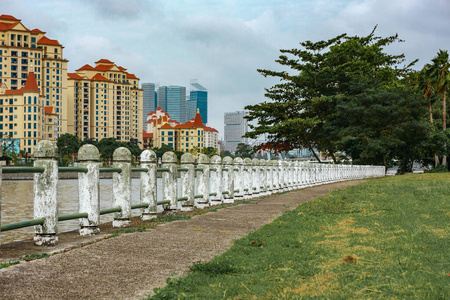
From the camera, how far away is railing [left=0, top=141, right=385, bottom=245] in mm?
7074

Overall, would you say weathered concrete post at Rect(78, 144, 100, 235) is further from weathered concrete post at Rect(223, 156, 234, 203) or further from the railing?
weathered concrete post at Rect(223, 156, 234, 203)

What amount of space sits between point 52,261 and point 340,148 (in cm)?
4839

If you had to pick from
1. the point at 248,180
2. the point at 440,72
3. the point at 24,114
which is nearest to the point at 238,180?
the point at 248,180

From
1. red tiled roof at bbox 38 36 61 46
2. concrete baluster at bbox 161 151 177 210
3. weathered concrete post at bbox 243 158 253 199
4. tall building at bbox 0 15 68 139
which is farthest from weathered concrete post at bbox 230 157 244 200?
red tiled roof at bbox 38 36 61 46

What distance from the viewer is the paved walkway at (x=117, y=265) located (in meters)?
4.49

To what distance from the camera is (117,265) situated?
559 centimetres

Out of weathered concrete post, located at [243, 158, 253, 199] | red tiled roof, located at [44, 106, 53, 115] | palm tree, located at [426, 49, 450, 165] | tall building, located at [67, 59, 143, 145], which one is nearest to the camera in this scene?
weathered concrete post, located at [243, 158, 253, 199]

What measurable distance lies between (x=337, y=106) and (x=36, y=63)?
11233 centimetres

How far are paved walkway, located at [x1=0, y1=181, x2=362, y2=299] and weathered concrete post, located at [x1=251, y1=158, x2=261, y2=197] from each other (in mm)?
11531

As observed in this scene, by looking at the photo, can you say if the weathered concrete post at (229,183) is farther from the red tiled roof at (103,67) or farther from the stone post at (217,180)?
the red tiled roof at (103,67)

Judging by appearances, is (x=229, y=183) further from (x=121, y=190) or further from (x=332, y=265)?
(x=332, y=265)

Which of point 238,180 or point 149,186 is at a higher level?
point 149,186

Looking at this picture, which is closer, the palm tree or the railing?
the railing

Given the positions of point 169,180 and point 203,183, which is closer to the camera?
point 169,180
